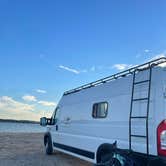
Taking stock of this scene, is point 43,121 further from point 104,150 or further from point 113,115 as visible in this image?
point 113,115

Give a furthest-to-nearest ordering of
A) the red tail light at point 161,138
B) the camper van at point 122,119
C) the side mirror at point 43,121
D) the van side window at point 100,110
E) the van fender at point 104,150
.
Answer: the side mirror at point 43,121
the van side window at point 100,110
the van fender at point 104,150
the camper van at point 122,119
the red tail light at point 161,138

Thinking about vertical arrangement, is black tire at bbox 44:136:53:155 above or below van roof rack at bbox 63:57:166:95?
below

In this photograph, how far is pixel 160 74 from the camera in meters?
6.46

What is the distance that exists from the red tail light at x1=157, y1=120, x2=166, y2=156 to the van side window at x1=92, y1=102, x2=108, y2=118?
2.43 m

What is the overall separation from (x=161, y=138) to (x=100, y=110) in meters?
2.92

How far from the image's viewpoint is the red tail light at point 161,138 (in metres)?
6.01

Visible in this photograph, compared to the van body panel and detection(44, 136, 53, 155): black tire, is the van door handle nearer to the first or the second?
the van body panel

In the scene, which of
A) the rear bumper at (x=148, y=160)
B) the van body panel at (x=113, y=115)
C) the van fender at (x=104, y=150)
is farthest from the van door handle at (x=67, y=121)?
the rear bumper at (x=148, y=160)

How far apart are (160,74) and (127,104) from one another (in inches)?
50.0

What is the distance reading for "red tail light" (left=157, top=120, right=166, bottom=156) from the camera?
6012 mm

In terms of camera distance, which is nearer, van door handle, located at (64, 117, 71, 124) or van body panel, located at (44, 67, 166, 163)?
van body panel, located at (44, 67, 166, 163)

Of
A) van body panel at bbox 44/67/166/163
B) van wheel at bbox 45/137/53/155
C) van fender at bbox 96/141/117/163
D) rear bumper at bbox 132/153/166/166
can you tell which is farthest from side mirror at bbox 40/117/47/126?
rear bumper at bbox 132/153/166/166

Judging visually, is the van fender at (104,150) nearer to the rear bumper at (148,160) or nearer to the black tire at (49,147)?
the rear bumper at (148,160)

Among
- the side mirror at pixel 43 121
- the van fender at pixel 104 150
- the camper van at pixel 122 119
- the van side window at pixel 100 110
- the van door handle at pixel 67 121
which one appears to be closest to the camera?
the camper van at pixel 122 119
